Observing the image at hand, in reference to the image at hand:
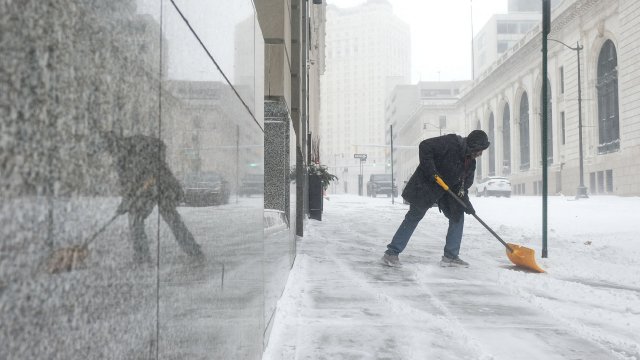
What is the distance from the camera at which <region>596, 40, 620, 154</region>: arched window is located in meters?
28.9

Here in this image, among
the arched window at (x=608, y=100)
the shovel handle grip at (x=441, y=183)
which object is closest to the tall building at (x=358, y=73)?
the arched window at (x=608, y=100)

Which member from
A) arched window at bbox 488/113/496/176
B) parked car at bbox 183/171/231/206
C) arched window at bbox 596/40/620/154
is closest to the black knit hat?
parked car at bbox 183/171/231/206

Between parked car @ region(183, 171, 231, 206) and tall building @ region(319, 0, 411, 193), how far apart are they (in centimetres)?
15405

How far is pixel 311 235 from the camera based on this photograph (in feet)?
30.1

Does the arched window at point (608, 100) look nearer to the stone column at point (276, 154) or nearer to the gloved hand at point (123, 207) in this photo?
the stone column at point (276, 154)

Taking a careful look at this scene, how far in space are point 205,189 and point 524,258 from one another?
4.89m

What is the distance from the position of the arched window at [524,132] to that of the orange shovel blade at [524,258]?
4148 cm

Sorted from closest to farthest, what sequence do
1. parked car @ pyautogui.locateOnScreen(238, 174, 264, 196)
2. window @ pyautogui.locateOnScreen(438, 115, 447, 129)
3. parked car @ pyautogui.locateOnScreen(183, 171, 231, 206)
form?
1. parked car @ pyautogui.locateOnScreen(183, 171, 231, 206)
2. parked car @ pyautogui.locateOnScreen(238, 174, 264, 196)
3. window @ pyautogui.locateOnScreen(438, 115, 447, 129)

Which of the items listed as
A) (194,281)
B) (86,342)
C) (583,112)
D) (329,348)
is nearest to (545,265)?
(329,348)

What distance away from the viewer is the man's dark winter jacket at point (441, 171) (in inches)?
237

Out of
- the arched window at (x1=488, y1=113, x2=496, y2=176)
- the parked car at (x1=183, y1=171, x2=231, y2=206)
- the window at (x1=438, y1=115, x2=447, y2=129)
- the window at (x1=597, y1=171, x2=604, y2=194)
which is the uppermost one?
the window at (x1=438, y1=115, x2=447, y2=129)

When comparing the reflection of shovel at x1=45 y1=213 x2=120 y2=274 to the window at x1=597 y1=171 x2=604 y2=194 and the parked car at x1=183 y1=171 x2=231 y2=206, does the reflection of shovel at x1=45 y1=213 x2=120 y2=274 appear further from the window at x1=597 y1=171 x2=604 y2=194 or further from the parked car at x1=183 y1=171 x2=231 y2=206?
the window at x1=597 y1=171 x2=604 y2=194

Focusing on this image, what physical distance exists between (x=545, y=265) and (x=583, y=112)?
30.2m

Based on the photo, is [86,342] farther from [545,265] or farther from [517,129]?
[517,129]
